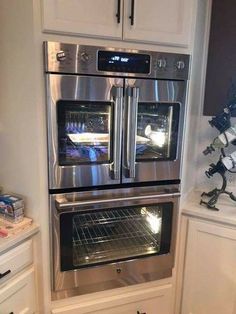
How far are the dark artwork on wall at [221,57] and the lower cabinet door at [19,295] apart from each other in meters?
1.54

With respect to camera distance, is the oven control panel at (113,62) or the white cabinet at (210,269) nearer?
the oven control panel at (113,62)

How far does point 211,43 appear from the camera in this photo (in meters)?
1.89

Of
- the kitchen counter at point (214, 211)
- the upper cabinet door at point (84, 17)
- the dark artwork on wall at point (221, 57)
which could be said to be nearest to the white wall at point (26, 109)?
the upper cabinet door at point (84, 17)

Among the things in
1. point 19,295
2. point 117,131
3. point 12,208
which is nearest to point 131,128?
point 117,131

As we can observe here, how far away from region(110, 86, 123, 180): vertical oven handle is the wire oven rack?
0.24 metres

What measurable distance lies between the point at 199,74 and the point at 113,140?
850 mm

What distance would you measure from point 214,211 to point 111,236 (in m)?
0.63

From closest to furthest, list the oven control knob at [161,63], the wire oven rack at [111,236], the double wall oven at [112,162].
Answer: the double wall oven at [112,162]
the oven control knob at [161,63]
the wire oven rack at [111,236]

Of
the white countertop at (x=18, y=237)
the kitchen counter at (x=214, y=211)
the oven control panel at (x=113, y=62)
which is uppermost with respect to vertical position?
the oven control panel at (x=113, y=62)

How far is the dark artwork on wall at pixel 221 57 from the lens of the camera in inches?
71.6

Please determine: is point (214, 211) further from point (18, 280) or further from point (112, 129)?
point (18, 280)

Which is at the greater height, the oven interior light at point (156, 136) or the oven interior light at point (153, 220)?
the oven interior light at point (156, 136)

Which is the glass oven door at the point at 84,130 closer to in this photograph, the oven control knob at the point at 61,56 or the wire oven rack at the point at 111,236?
the oven control knob at the point at 61,56

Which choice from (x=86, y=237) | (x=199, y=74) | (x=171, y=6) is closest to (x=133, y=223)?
(x=86, y=237)
